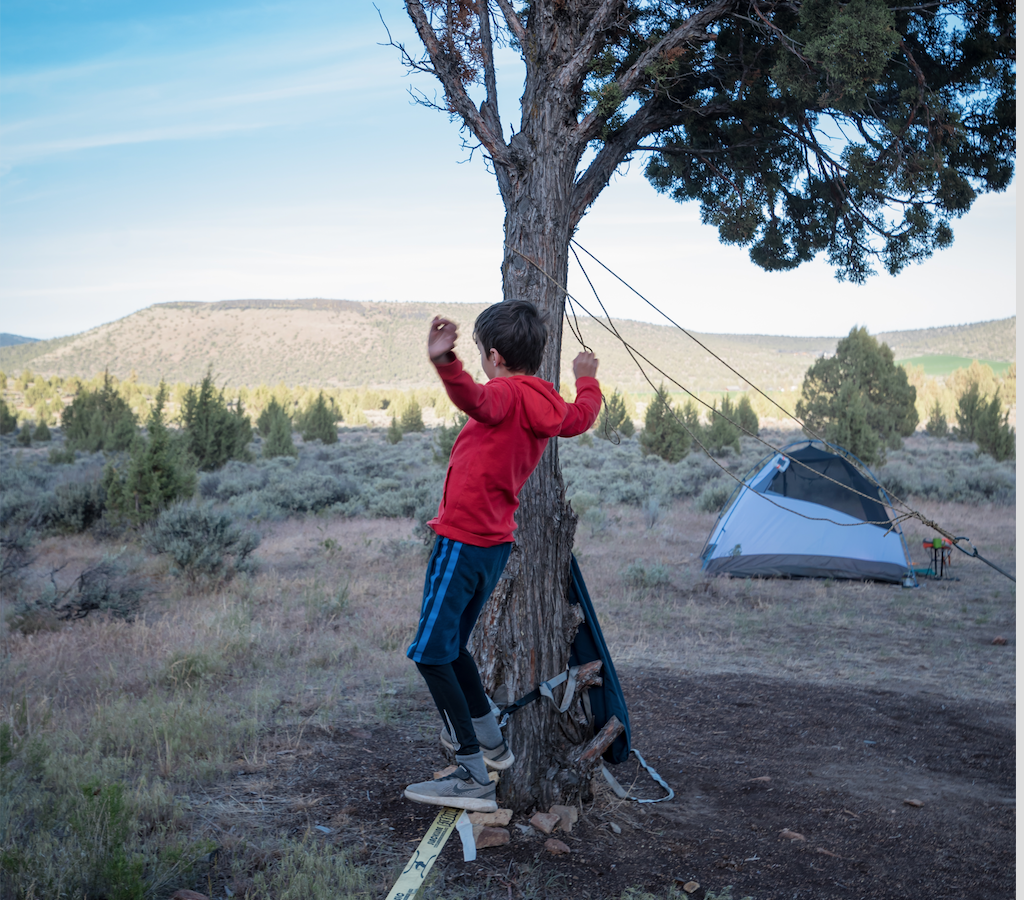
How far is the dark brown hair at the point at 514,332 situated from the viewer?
2908 millimetres

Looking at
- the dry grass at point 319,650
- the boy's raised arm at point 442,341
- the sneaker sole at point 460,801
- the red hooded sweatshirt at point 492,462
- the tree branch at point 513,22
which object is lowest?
the dry grass at point 319,650

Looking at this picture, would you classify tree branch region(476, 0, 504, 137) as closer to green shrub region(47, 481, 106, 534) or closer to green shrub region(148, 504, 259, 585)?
green shrub region(148, 504, 259, 585)

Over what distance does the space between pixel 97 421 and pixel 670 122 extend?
1103 inches

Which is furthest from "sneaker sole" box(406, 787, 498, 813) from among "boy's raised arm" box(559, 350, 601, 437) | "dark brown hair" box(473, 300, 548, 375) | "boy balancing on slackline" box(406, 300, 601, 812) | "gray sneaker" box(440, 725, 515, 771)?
"dark brown hair" box(473, 300, 548, 375)

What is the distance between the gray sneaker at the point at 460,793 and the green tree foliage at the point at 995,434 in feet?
91.8

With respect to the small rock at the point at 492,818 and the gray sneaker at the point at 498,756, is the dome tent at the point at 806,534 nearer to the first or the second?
the small rock at the point at 492,818

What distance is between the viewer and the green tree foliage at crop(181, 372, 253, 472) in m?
21.7

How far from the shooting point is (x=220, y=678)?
5695mm

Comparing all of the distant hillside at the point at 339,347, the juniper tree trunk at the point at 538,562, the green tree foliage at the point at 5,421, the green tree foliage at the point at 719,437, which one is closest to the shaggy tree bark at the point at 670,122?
the juniper tree trunk at the point at 538,562

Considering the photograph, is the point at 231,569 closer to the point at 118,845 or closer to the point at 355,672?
the point at 355,672

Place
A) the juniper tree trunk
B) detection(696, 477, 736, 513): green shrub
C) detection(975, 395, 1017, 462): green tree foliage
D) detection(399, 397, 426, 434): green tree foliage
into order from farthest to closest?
detection(399, 397, 426, 434): green tree foliage < detection(975, 395, 1017, 462): green tree foliage < detection(696, 477, 736, 513): green shrub < the juniper tree trunk

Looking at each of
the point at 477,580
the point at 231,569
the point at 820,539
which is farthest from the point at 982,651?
the point at 231,569

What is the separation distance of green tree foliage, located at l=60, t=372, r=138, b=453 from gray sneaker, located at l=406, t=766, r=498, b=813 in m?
23.6

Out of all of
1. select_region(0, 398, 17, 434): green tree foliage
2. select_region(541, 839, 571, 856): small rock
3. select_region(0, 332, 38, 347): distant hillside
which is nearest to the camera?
select_region(541, 839, 571, 856): small rock
